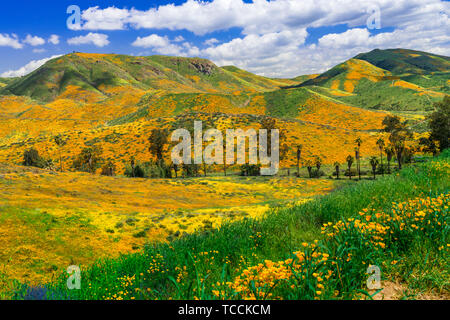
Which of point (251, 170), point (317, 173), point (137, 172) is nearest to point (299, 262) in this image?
point (137, 172)

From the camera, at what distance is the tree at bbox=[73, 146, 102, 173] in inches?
2626

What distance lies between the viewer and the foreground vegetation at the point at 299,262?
3.63m

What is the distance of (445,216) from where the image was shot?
16.6ft

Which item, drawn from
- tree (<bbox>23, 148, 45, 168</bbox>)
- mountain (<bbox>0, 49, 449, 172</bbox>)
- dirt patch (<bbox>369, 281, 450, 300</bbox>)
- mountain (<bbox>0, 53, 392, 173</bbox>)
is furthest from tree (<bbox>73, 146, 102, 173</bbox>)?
dirt patch (<bbox>369, 281, 450, 300</bbox>)

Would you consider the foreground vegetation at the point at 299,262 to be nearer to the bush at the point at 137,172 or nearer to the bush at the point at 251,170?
the bush at the point at 137,172

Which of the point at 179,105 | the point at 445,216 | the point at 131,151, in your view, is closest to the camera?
the point at 445,216

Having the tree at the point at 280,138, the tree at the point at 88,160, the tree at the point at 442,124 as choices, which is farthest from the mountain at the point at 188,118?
the tree at the point at 442,124

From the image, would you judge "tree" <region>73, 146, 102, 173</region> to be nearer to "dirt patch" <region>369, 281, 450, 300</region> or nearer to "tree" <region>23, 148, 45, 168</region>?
"tree" <region>23, 148, 45, 168</region>

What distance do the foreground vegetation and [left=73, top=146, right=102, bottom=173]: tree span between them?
67187 mm

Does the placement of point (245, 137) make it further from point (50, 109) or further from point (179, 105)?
point (50, 109)

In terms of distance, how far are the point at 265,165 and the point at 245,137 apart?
52.2 ft

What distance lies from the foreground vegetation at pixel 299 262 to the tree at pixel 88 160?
6719 cm

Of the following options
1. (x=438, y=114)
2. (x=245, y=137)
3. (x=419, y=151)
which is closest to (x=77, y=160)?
(x=245, y=137)

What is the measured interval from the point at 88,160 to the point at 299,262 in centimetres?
7362
